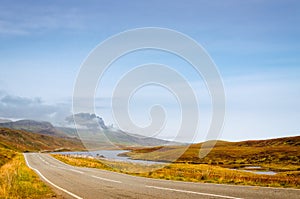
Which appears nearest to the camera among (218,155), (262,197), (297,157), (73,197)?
(262,197)

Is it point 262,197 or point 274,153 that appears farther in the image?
point 274,153

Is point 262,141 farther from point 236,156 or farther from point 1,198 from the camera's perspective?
point 1,198

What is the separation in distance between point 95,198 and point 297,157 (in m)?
98.1

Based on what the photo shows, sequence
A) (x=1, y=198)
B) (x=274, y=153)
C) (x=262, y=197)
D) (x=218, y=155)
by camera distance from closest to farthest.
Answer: (x=262, y=197) → (x=1, y=198) → (x=274, y=153) → (x=218, y=155)

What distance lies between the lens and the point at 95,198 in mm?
14211

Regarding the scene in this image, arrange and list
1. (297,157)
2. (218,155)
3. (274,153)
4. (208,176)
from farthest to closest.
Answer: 1. (218,155)
2. (274,153)
3. (297,157)
4. (208,176)

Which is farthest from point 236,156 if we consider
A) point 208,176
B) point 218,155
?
point 208,176

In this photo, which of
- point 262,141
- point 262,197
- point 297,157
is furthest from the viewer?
point 262,141

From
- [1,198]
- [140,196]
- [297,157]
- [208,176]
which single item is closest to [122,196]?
[140,196]

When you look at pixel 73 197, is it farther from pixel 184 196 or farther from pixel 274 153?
pixel 274 153

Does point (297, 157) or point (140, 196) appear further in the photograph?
point (297, 157)

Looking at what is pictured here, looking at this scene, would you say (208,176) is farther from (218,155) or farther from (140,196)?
(218,155)

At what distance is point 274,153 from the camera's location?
366 feet

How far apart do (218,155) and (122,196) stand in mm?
111600
